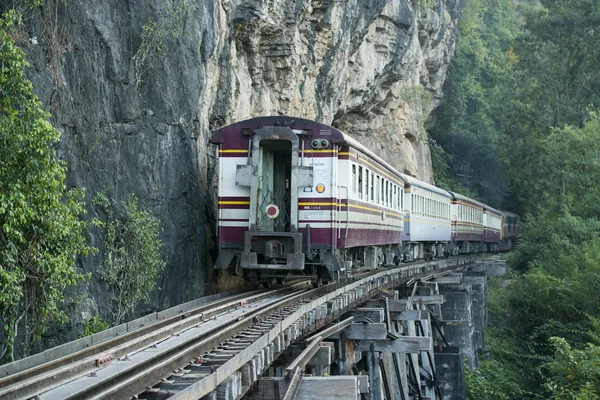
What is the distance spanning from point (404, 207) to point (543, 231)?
622 inches

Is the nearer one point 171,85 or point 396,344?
point 396,344

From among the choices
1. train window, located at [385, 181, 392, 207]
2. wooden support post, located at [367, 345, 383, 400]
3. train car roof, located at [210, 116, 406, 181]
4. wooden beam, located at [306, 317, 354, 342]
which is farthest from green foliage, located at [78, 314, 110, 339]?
train window, located at [385, 181, 392, 207]

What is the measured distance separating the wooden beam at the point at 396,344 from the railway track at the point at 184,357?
148 centimetres

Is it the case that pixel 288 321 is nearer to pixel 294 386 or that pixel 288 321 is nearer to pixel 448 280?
pixel 294 386

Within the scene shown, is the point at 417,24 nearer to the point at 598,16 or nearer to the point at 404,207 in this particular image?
the point at 598,16

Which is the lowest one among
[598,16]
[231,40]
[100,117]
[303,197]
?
[303,197]

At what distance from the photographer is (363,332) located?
43.9 ft

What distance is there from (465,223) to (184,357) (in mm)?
29555

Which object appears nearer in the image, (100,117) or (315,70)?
(100,117)

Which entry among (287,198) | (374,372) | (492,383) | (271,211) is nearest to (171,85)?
(287,198)

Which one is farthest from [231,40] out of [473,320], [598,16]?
[598,16]

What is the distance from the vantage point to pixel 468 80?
50.6 m

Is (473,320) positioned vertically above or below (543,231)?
below

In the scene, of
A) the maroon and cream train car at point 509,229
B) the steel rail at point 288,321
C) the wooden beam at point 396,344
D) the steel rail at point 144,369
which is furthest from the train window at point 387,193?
the maroon and cream train car at point 509,229
